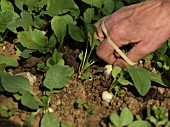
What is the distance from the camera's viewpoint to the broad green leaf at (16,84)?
1903mm

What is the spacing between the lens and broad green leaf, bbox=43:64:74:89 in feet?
6.40

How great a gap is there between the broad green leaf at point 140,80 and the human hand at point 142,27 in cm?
7

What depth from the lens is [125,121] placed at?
1.81 m

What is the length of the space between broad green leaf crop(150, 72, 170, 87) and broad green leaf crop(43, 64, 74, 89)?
40cm

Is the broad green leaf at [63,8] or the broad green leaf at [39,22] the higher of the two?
the broad green leaf at [63,8]

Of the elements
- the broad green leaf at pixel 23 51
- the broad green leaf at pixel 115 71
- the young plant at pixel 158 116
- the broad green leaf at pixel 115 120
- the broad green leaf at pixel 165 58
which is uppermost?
the broad green leaf at pixel 23 51

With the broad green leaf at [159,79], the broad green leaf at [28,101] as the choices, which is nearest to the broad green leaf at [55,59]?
the broad green leaf at [28,101]

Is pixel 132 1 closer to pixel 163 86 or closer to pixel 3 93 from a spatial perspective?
pixel 163 86

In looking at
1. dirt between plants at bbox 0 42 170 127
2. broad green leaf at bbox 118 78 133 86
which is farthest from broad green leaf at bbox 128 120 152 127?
broad green leaf at bbox 118 78 133 86

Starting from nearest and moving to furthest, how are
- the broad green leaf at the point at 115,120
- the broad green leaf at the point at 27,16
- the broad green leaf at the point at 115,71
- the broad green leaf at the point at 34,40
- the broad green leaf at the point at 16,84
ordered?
the broad green leaf at the point at 115,120 → the broad green leaf at the point at 16,84 → the broad green leaf at the point at 115,71 → the broad green leaf at the point at 34,40 → the broad green leaf at the point at 27,16

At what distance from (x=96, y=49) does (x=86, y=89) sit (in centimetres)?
20

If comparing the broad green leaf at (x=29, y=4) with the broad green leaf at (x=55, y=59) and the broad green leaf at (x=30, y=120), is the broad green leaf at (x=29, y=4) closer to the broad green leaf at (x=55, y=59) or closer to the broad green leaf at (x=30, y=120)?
the broad green leaf at (x=55, y=59)

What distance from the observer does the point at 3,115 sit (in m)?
1.88

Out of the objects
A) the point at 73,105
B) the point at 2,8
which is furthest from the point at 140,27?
the point at 2,8
